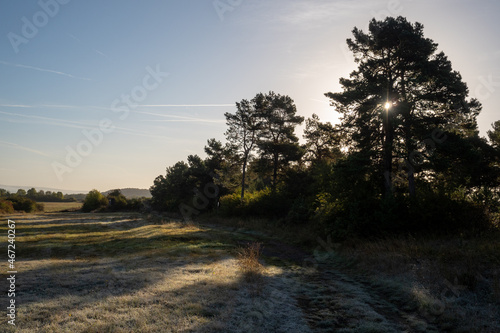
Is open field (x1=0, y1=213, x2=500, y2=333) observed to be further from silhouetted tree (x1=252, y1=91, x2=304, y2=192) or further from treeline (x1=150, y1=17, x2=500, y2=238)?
silhouetted tree (x1=252, y1=91, x2=304, y2=192)

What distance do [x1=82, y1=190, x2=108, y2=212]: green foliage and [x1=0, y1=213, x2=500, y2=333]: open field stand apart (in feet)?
236

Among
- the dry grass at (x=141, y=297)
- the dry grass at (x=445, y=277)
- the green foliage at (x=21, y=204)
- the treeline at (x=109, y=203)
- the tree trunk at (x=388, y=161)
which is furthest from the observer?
the treeline at (x=109, y=203)

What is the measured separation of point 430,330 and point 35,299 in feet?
32.7

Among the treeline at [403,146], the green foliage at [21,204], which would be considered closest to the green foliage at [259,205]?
the treeline at [403,146]

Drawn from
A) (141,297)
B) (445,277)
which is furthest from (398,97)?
(141,297)

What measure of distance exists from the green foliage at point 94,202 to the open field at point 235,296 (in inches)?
2838

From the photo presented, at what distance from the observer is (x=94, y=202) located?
7862cm

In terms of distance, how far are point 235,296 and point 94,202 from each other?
3286 inches

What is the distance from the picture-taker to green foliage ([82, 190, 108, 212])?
7725cm

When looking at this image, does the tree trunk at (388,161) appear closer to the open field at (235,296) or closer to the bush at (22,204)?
the open field at (235,296)

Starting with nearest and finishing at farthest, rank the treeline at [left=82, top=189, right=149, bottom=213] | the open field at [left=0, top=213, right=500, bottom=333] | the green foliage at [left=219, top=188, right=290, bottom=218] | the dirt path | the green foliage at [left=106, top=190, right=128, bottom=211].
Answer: the open field at [left=0, top=213, right=500, bottom=333], the dirt path, the green foliage at [left=219, top=188, right=290, bottom=218], the treeline at [left=82, top=189, right=149, bottom=213], the green foliage at [left=106, top=190, right=128, bottom=211]

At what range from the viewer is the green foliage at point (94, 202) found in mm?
77250

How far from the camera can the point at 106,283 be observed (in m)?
8.70

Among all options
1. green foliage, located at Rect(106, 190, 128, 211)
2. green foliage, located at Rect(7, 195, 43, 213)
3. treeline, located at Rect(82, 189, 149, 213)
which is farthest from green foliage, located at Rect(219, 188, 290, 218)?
green foliage, located at Rect(106, 190, 128, 211)
